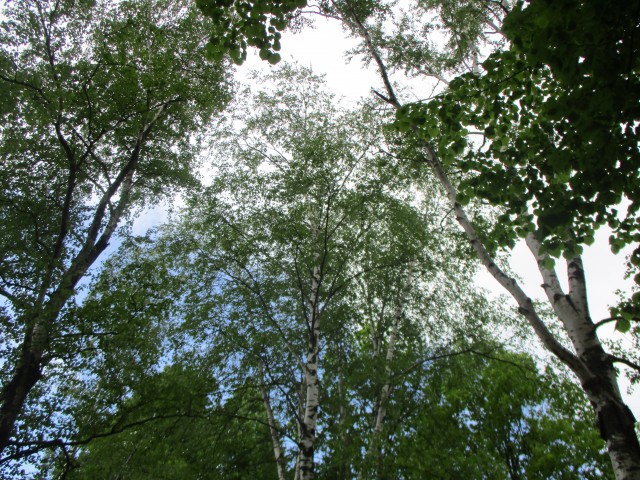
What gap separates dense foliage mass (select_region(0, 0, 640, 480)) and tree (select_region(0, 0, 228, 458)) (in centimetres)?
6

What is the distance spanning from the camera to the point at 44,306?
6.32m

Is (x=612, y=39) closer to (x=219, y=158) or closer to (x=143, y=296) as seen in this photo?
(x=143, y=296)

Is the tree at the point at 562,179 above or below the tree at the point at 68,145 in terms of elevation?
below

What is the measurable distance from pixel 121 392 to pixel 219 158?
8328 millimetres

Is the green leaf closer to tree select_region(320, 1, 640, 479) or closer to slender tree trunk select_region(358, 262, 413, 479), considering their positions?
tree select_region(320, 1, 640, 479)

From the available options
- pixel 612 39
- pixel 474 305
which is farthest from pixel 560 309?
pixel 474 305

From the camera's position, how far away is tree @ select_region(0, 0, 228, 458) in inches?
256

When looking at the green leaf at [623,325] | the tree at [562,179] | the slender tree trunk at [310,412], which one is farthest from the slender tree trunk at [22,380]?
the green leaf at [623,325]

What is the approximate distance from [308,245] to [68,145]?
19.8ft

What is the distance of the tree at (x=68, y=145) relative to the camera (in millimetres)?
6504

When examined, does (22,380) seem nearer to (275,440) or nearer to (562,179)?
(275,440)

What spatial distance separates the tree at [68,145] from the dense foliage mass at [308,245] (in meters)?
0.06

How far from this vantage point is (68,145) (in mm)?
8562

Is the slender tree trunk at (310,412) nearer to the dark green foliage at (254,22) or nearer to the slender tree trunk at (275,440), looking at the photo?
the slender tree trunk at (275,440)
